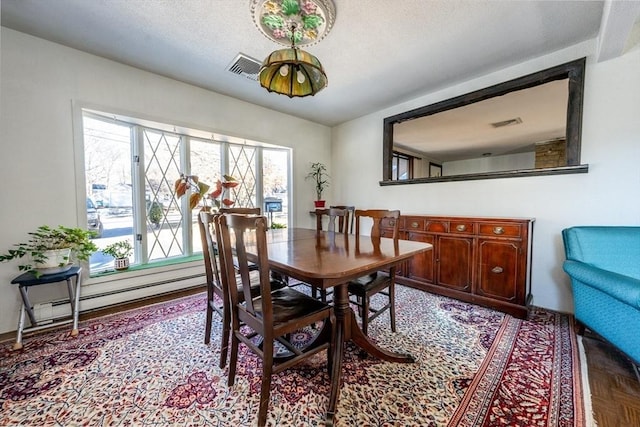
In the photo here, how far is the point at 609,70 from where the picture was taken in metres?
2.05

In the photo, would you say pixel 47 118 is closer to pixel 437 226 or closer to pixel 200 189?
pixel 200 189

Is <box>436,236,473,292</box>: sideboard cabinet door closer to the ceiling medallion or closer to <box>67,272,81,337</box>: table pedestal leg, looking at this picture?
the ceiling medallion

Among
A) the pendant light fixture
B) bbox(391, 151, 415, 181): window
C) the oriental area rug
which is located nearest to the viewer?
the oriental area rug

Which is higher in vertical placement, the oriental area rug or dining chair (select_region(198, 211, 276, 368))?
dining chair (select_region(198, 211, 276, 368))

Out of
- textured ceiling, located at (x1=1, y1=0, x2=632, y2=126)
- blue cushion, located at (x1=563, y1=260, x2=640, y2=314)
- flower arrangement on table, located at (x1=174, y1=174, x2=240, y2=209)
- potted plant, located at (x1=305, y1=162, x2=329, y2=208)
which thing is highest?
textured ceiling, located at (x1=1, y1=0, x2=632, y2=126)

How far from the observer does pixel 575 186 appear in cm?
222

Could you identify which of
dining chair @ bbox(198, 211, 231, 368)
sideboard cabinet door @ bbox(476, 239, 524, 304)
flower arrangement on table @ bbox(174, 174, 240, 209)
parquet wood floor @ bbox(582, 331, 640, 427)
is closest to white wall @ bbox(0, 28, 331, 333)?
flower arrangement on table @ bbox(174, 174, 240, 209)

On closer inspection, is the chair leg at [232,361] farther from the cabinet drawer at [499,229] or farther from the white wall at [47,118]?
the cabinet drawer at [499,229]

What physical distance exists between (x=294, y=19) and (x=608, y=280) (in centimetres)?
262

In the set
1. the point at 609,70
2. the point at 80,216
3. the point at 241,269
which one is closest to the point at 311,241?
the point at 241,269

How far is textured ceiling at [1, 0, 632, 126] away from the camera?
5.78ft

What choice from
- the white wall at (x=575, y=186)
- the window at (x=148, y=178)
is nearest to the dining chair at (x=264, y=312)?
the window at (x=148, y=178)

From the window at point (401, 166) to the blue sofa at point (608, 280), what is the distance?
6.00ft

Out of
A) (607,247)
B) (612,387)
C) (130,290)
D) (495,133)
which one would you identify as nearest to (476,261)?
(607,247)
